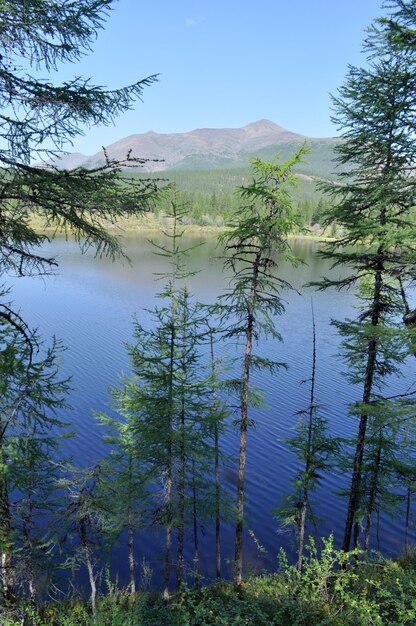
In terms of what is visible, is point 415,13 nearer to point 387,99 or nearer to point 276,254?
point 387,99

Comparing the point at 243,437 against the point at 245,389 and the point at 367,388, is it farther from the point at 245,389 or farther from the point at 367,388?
the point at 367,388

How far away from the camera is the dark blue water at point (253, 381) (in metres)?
17.4

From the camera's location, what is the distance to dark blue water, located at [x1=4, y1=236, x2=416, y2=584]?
57.0 feet

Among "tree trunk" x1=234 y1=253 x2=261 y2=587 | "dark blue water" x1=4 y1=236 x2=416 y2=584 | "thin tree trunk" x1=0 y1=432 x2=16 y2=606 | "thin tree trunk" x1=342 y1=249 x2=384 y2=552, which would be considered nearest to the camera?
"thin tree trunk" x1=0 y1=432 x2=16 y2=606

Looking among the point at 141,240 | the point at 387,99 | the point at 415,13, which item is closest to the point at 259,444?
the point at 387,99

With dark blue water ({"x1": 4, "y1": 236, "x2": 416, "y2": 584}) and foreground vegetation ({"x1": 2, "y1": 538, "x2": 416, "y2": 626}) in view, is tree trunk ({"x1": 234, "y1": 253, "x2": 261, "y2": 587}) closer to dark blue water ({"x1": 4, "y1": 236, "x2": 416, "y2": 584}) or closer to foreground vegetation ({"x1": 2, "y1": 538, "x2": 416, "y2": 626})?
dark blue water ({"x1": 4, "y1": 236, "x2": 416, "y2": 584})

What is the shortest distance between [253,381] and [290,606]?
2161 centimetres

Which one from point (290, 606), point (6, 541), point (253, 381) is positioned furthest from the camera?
point (253, 381)

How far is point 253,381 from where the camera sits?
29.9 meters

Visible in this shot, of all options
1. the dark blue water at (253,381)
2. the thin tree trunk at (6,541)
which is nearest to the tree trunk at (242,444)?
the dark blue water at (253,381)

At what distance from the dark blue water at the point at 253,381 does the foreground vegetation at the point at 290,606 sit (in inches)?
163

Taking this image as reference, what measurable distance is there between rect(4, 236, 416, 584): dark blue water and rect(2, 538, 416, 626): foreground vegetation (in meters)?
4.14

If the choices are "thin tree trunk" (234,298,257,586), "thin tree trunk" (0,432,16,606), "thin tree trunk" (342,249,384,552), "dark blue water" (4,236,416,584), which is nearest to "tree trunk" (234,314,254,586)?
"thin tree trunk" (234,298,257,586)

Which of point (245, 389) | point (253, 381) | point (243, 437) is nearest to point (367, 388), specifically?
point (245, 389)
